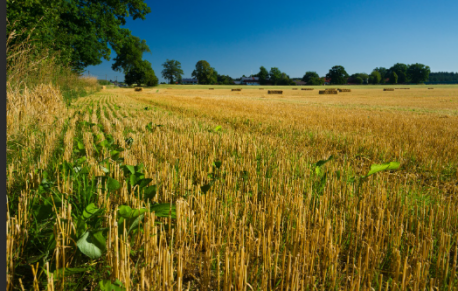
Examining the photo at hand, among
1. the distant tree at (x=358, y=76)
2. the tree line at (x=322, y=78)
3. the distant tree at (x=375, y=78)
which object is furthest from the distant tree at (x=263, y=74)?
the distant tree at (x=375, y=78)

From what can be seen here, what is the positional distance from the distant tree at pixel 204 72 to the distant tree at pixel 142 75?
3847 cm

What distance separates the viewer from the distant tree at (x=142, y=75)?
81.7 metres

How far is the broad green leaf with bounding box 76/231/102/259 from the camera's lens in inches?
56.4

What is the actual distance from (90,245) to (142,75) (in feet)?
292

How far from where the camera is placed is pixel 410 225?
2.29 metres

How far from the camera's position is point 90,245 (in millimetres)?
1459

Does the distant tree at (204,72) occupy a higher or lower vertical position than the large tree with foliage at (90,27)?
higher

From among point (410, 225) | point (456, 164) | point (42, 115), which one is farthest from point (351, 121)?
point (42, 115)

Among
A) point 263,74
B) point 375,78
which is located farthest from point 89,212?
point 375,78

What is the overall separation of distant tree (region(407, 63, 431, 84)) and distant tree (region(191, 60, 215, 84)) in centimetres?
8832

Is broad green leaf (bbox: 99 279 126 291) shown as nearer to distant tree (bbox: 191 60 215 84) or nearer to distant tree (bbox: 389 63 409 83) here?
distant tree (bbox: 191 60 215 84)

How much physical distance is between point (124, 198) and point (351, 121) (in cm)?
811

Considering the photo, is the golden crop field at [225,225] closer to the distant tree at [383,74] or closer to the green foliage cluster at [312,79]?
the green foliage cluster at [312,79]

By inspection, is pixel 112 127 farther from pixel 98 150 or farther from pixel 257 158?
pixel 257 158
